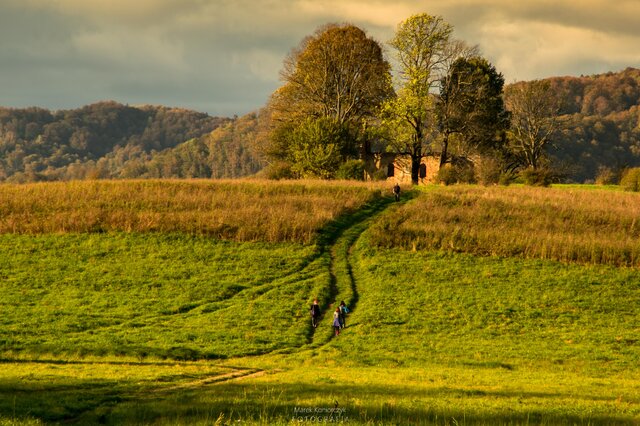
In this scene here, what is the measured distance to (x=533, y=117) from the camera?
347 feet

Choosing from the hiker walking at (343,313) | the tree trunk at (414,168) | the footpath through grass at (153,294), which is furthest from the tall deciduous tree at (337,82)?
the hiker walking at (343,313)

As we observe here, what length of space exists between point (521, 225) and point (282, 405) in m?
43.4

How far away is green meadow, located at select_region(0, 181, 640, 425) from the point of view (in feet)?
64.5

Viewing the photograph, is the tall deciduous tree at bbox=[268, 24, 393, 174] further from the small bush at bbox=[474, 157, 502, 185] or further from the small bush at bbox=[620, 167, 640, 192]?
the small bush at bbox=[620, 167, 640, 192]

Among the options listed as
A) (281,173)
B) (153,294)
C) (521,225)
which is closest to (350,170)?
(281,173)

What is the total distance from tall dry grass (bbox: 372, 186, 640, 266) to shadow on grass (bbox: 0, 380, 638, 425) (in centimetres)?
2966

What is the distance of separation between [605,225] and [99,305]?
42624 millimetres

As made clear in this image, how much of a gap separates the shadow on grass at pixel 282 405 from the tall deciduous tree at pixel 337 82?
2764 inches

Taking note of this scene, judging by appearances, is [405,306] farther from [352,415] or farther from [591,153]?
[591,153]

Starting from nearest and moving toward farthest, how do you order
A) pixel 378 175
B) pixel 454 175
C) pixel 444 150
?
pixel 454 175
pixel 378 175
pixel 444 150

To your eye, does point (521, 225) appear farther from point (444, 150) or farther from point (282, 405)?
point (282, 405)

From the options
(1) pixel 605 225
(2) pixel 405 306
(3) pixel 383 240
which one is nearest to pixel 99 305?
(2) pixel 405 306

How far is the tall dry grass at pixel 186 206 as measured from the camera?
178 ft

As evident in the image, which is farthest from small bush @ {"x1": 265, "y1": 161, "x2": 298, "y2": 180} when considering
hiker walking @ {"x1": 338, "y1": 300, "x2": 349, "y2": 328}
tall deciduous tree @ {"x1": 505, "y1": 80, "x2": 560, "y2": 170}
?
hiker walking @ {"x1": 338, "y1": 300, "x2": 349, "y2": 328}
